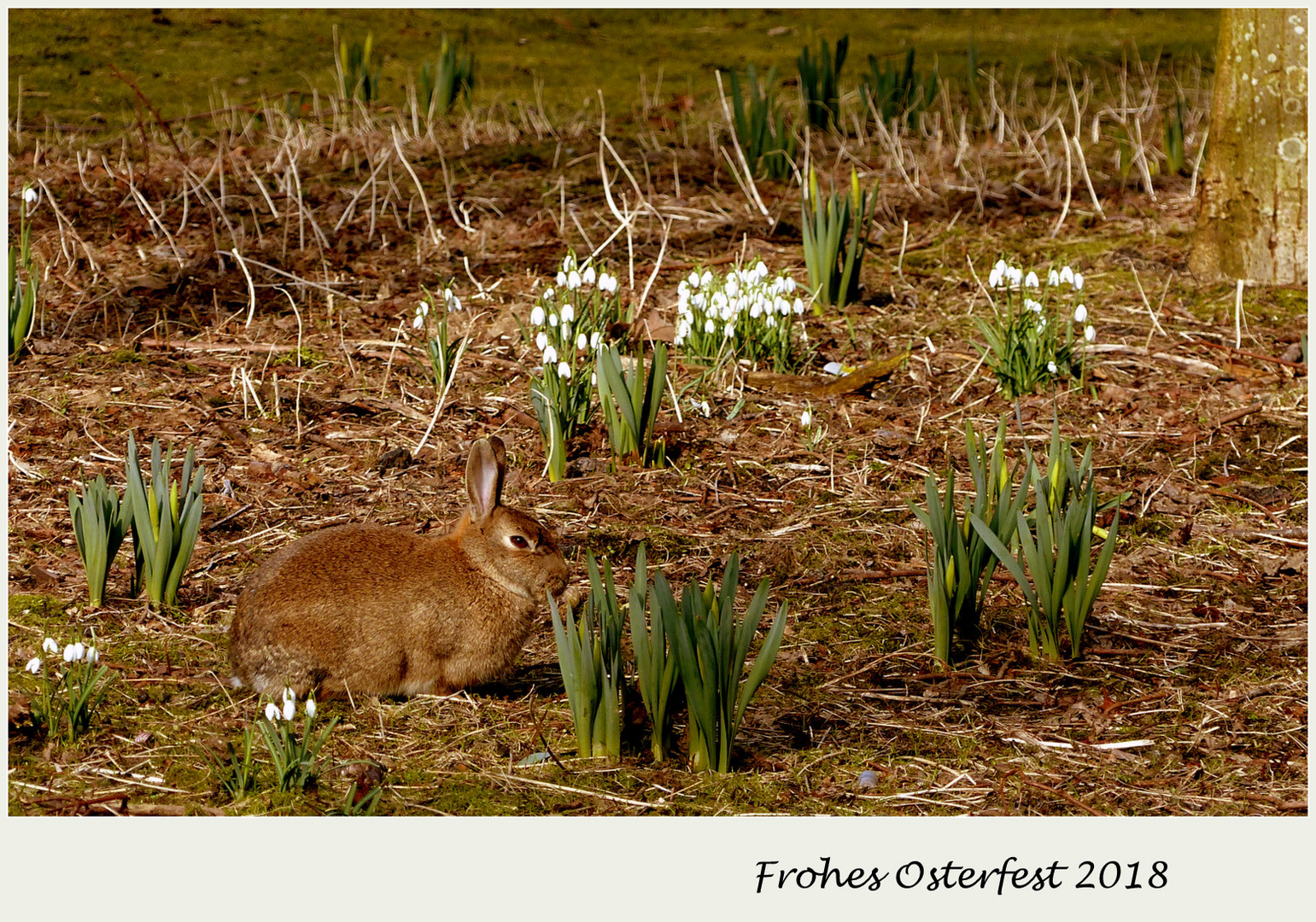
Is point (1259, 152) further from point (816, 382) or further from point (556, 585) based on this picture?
point (556, 585)

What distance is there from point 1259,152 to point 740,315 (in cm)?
249

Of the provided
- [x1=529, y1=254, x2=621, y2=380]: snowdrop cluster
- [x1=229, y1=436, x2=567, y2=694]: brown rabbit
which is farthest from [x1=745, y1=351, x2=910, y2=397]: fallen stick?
[x1=229, y1=436, x2=567, y2=694]: brown rabbit

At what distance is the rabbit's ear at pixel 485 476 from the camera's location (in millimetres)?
3771

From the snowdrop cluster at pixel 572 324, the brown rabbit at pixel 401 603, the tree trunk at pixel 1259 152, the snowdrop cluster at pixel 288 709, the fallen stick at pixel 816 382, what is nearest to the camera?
the snowdrop cluster at pixel 288 709

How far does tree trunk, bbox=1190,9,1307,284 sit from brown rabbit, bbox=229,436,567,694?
4.00 m

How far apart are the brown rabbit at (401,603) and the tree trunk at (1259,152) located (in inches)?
158

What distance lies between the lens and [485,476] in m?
3.83

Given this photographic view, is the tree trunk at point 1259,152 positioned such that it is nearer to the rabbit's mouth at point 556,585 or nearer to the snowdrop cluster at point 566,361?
the snowdrop cluster at point 566,361

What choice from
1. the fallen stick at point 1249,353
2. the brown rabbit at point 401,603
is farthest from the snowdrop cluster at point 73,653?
the fallen stick at point 1249,353

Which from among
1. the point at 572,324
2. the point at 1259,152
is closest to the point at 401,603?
the point at 572,324

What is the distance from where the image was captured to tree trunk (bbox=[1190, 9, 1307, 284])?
617 cm

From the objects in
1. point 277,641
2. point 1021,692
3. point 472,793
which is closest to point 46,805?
point 277,641

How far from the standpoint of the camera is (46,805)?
3.20 meters

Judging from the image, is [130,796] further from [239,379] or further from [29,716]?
[239,379]
